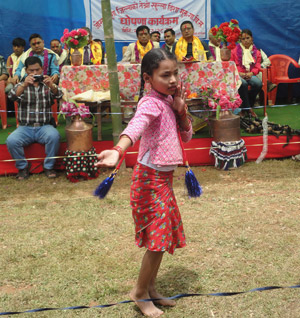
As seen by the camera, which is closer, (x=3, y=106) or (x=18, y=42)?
(x=3, y=106)

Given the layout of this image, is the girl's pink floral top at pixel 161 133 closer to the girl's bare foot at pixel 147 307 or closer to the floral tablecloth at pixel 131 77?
the girl's bare foot at pixel 147 307

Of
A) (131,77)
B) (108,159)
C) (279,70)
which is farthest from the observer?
(279,70)

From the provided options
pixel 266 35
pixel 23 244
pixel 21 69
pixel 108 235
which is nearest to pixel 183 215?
pixel 108 235

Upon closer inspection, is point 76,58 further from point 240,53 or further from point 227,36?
point 240,53

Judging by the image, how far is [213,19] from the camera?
32.9ft

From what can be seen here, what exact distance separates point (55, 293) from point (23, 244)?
0.90m

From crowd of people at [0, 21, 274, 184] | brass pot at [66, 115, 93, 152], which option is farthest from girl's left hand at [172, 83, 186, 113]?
brass pot at [66, 115, 93, 152]

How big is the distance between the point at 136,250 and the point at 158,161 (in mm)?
1312

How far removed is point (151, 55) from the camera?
7.80 feet

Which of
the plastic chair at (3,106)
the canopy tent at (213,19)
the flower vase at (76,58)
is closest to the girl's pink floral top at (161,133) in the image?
the flower vase at (76,58)

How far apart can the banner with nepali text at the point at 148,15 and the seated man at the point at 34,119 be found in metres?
4.55

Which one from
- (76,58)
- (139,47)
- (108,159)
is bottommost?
(108,159)

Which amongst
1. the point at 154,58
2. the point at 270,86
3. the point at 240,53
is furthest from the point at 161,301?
the point at 270,86

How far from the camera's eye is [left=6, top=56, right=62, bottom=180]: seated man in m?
5.58
